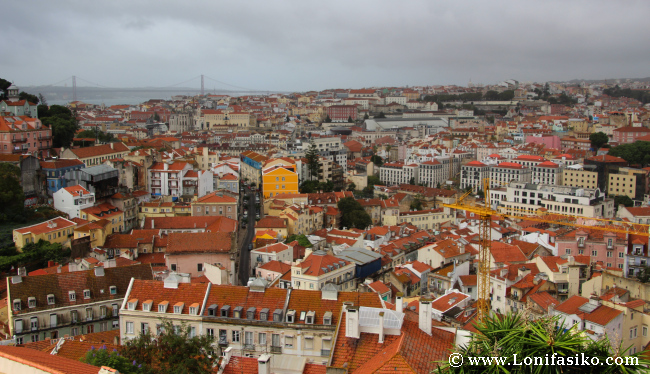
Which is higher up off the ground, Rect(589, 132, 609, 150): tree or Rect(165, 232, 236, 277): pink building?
Rect(589, 132, 609, 150): tree

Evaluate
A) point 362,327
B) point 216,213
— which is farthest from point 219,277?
point 216,213

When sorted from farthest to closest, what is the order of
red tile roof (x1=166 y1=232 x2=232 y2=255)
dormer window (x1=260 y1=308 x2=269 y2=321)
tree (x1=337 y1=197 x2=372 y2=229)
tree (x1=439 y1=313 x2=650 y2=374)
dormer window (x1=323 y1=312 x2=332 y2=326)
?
tree (x1=337 y1=197 x2=372 y2=229), red tile roof (x1=166 y1=232 x2=232 y2=255), dormer window (x1=260 y1=308 x2=269 y2=321), dormer window (x1=323 y1=312 x2=332 y2=326), tree (x1=439 y1=313 x2=650 y2=374)

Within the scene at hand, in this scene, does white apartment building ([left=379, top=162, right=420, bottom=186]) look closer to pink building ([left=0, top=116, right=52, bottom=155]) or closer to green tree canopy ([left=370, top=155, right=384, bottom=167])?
green tree canopy ([left=370, top=155, right=384, bottom=167])

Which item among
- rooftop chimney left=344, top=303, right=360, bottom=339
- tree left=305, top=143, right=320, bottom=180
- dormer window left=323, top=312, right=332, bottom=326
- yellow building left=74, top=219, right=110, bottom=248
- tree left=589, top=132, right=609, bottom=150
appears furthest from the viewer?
tree left=589, top=132, right=609, bottom=150

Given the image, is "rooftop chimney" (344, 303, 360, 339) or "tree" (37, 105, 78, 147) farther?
"tree" (37, 105, 78, 147)

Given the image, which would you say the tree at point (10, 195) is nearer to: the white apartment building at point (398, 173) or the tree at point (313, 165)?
the tree at point (313, 165)

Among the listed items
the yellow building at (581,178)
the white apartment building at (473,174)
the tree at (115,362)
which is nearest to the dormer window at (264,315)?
the tree at (115,362)

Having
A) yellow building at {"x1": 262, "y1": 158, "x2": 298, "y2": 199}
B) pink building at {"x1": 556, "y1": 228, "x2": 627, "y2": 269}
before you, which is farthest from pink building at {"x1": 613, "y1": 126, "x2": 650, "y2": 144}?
pink building at {"x1": 556, "y1": 228, "x2": 627, "y2": 269}
